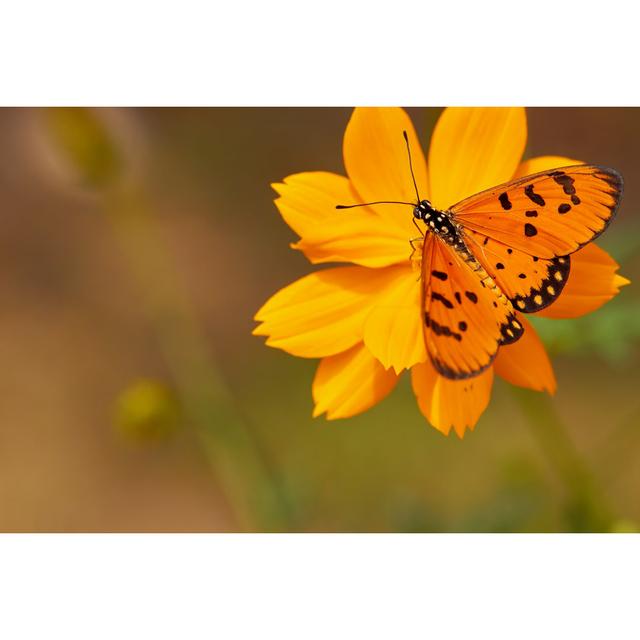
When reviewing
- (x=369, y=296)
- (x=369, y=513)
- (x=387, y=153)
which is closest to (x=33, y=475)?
(x=369, y=513)

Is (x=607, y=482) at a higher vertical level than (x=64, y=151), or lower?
lower

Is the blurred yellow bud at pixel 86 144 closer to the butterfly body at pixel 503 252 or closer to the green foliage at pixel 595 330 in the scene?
the butterfly body at pixel 503 252

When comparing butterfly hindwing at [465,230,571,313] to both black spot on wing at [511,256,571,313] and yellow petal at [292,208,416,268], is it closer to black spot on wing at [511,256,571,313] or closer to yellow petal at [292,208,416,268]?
black spot on wing at [511,256,571,313]

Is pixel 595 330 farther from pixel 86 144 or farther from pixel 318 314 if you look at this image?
pixel 86 144

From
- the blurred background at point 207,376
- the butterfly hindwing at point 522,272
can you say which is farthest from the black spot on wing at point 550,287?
the blurred background at point 207,376

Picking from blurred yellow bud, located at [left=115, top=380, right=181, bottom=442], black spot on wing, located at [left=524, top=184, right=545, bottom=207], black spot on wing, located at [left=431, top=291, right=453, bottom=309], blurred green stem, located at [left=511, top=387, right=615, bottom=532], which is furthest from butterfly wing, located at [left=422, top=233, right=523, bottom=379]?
blurred yellow bud, located at [left=115, top=380, right=181, bottom=442]

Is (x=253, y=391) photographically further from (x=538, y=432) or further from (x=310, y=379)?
(x=538, y=432)
